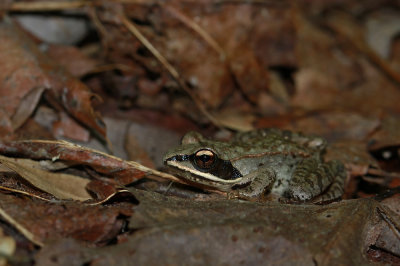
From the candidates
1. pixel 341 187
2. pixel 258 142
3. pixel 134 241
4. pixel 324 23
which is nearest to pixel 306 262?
pixel 134 241

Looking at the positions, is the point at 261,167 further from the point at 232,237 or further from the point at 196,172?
the point at 232,237

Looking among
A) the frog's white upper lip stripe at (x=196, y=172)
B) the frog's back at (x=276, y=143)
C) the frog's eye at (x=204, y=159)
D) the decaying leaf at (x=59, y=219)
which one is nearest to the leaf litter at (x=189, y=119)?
the decaying leaf at (x=59, y=219)

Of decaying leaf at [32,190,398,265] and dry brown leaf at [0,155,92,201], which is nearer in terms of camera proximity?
decaying leaf at [32,190,398,265]

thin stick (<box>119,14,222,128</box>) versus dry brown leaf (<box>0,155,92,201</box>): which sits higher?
thin stick (<box>119,14,222,128</box>)

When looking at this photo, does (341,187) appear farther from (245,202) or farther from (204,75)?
(204,75)

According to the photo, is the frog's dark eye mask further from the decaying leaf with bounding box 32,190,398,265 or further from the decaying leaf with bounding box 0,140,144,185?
the decaying leaf with bounding box 32,190,398,265

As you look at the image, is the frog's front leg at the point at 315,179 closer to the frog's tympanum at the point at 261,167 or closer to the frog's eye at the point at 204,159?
the frog's tympanum at the point at 261,167

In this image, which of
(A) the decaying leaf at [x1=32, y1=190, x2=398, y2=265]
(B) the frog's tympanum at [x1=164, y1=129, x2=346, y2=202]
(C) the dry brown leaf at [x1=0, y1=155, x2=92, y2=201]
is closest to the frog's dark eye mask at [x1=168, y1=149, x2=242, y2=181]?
(B) the frog's tympanum at [x1=164, y1=129, x2=346, y2=202]

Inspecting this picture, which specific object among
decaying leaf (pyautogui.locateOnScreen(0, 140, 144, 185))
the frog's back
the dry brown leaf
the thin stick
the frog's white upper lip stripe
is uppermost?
the thin stick
